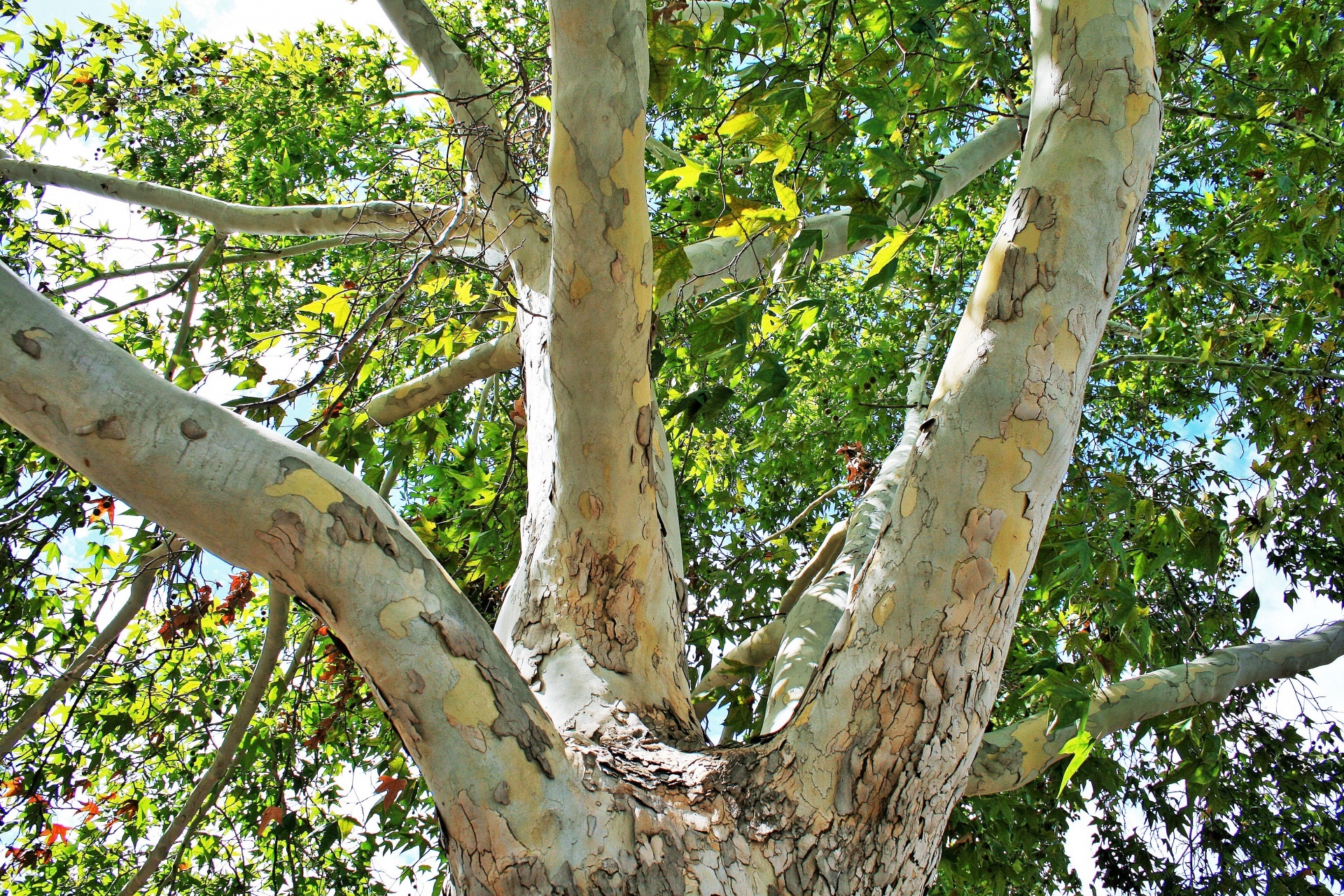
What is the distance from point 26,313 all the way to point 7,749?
1823 mm

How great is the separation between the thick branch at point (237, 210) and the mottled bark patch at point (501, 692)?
2.07 m

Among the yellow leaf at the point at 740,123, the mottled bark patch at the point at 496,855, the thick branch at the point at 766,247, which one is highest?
the thick branch at the point at 766,247

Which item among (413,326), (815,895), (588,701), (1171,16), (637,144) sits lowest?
(815,895)

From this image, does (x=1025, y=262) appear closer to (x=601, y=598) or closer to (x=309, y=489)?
(x=601, y=598)

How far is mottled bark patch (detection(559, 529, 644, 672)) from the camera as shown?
181cm

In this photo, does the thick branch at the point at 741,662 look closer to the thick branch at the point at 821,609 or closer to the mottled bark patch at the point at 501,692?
the thick branch at the point at 821,609

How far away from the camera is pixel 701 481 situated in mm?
4703

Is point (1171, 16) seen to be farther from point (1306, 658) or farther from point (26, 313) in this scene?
point (26, 313)

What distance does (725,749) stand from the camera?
5.27 feet

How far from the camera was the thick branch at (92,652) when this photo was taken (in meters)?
2.30

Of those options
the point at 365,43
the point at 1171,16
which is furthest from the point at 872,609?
the point at 365,43

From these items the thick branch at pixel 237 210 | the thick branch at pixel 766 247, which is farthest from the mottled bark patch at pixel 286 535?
the thick branch at pixel 237 210

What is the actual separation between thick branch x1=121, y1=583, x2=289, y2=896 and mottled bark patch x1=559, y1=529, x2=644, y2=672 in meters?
1.26

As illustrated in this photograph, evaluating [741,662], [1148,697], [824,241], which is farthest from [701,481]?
[1148,697]
